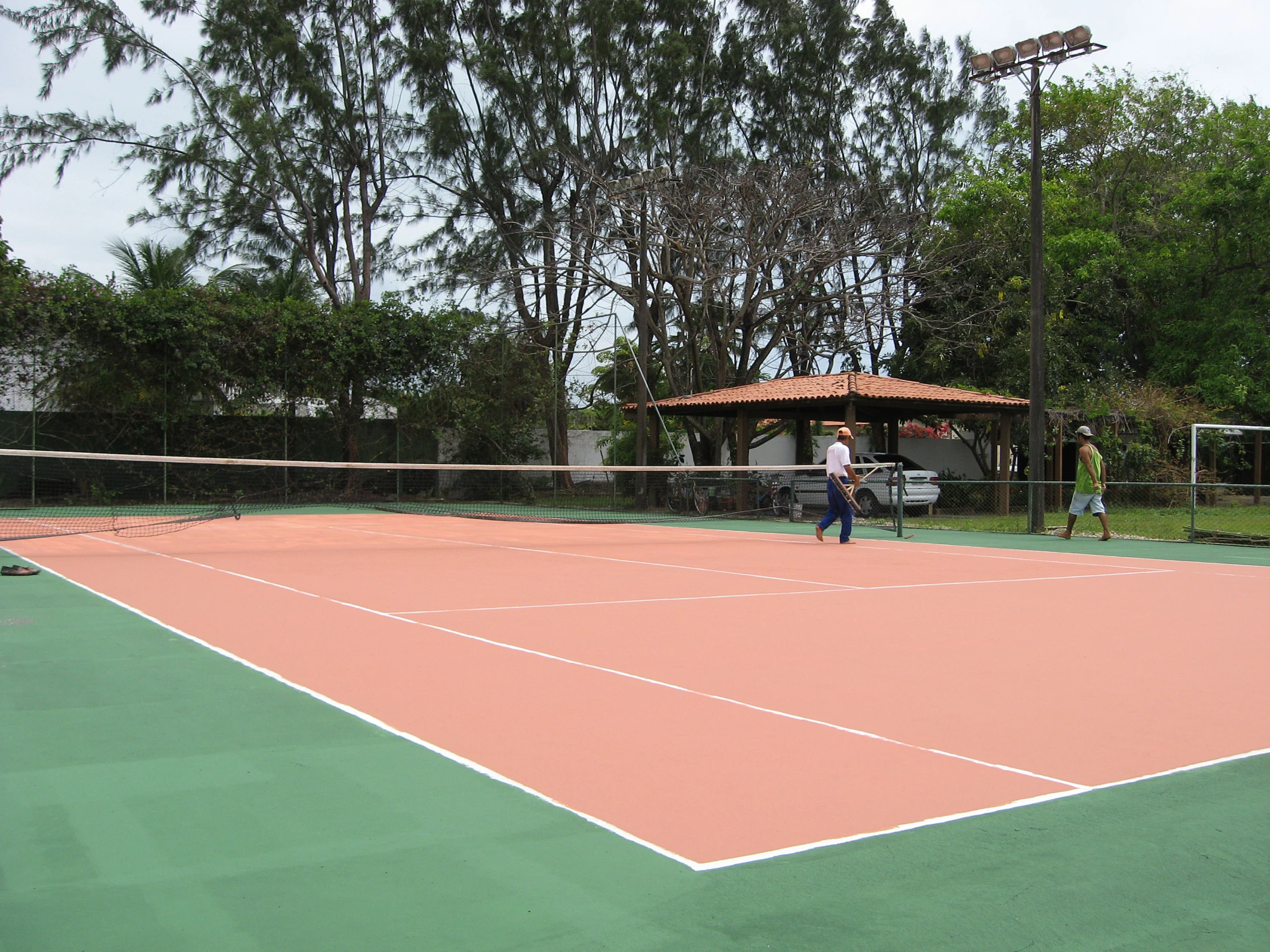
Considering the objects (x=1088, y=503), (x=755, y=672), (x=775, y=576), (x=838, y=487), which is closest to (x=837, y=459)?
(x=838, y=487)

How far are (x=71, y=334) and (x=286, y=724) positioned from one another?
25233 mm

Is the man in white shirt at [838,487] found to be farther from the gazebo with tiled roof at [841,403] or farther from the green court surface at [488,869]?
the green court surface at [488,869]

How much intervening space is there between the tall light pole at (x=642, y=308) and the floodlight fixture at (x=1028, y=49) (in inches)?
347

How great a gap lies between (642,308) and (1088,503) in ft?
46.7

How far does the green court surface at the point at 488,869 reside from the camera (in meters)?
3.12

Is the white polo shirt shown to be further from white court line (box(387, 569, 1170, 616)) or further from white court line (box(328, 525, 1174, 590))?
white court line (box(387, 569, 1170, 616))

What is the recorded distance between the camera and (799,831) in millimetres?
3963

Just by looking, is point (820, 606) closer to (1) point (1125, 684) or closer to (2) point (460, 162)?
(1) point (1125, 684)

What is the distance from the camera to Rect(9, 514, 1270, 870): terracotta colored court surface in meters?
4.48

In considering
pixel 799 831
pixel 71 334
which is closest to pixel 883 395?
pixel 71 334

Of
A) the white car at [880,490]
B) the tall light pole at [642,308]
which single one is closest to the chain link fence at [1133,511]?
the white car at [880,490]

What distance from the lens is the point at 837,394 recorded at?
26391 millimetres

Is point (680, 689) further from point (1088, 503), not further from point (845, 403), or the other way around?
point (845, 403)

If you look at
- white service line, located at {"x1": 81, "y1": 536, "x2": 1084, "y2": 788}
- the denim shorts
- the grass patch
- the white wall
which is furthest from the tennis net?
white service line, located at {"x1": 81, "y1": 536, "x2": 1084, "y2": 788}
